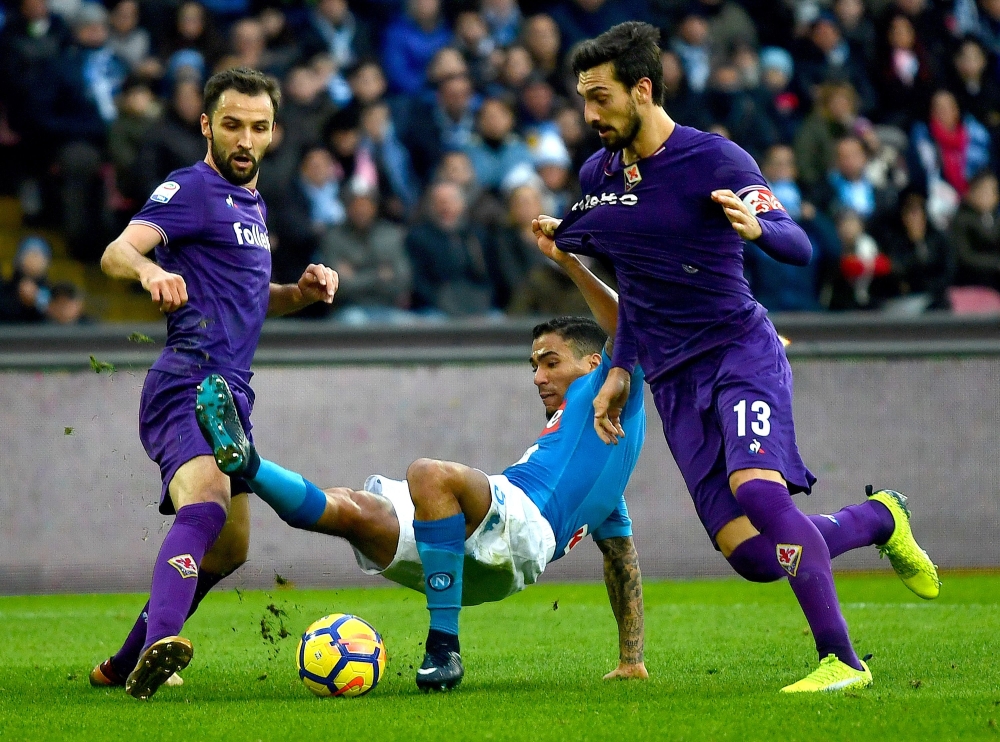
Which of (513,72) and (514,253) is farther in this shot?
(513,72)

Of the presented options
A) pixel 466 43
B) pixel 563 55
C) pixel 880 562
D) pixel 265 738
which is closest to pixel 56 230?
pixel 466 43

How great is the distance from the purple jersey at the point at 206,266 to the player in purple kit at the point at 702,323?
1.33 metres

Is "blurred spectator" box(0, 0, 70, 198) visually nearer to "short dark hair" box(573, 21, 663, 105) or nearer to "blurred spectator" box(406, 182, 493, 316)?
"blurred spectator" box(406, 182, 493, 316)

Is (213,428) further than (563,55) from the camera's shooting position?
No

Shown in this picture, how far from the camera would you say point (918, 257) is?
11781 millimetres

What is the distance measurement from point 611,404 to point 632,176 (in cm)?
87

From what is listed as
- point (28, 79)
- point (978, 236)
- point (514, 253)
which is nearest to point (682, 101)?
point (514, 253)

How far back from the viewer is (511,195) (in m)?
11.5

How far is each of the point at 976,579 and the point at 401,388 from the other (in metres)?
4.25

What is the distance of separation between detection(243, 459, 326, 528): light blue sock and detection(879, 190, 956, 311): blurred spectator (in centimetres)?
730

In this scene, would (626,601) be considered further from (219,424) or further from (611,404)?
(219,424)

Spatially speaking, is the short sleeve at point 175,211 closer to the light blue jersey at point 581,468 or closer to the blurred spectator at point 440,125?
the light blue jersey at point 581,468

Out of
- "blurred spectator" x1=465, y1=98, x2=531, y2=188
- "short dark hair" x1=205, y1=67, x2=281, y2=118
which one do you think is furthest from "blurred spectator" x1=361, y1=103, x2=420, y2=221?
"short dark hair" x1=205, y1=67, x2=281, y2=118

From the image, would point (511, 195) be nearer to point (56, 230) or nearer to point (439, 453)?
point (439, 453)
